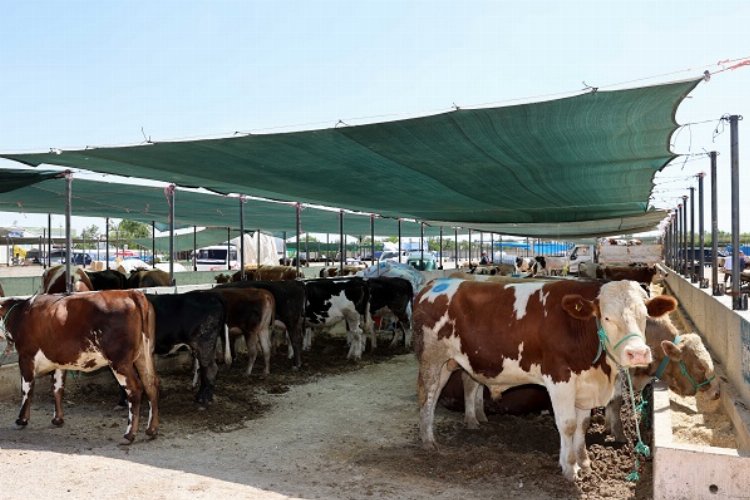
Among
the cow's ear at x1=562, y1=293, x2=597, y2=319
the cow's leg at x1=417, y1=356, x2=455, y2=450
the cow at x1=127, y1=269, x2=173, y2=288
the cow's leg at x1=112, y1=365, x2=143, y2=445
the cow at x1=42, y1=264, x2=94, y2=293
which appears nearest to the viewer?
the cow's ear at x1=562, y1=293, x2=597, y2=319

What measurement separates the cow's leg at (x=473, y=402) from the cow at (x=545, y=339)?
1.78 ft

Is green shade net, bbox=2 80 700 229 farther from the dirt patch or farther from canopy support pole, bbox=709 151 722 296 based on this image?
the dirt patch

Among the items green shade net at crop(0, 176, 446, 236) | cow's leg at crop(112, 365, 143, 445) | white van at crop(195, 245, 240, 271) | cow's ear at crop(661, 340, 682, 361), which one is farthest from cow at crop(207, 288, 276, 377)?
white van at crop(195, 245, 240, 271)

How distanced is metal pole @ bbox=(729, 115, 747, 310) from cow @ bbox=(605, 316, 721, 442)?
3.18 ft

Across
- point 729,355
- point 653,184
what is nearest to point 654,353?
point 729,355

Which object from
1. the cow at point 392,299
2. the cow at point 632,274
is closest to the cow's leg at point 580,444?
the cow at point 392,299

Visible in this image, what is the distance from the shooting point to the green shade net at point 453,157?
18.3 feet

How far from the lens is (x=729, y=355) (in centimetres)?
602

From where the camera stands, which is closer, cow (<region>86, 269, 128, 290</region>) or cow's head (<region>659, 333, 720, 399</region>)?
cow's head (<region>659, 333, 720, 399</region>)

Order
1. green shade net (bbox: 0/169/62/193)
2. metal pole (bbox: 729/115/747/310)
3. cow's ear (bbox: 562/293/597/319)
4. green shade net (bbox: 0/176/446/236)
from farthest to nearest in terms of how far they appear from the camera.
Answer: green shade net (bbox: 0/176/446/236) → green shade net (bbox: 0/169/62/193) → metal pole (bbox: 729/115/747/310) → cow's ear (bbox: 562/293/597/319)

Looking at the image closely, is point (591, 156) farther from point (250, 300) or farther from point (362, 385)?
point (250, 300)

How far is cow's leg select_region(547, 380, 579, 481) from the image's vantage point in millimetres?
4848

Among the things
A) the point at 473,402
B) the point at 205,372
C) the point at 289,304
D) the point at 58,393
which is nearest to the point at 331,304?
the point at 289,304

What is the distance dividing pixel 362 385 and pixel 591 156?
4.24 m
